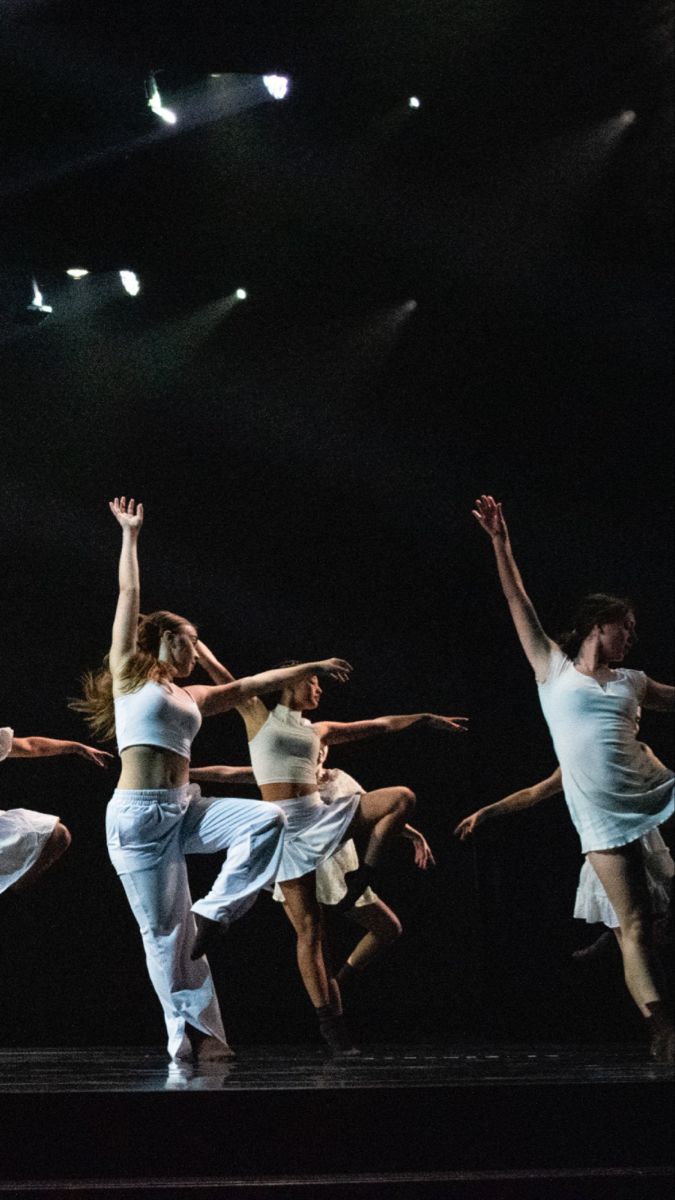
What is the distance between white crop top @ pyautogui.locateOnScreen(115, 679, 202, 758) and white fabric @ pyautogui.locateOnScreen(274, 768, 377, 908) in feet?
3.69

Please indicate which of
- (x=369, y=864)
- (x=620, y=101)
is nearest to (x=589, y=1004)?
(x=369, y=864)

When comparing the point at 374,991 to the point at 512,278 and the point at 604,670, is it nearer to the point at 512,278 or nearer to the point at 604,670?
the point at 604,670

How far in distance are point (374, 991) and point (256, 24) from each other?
4578mm

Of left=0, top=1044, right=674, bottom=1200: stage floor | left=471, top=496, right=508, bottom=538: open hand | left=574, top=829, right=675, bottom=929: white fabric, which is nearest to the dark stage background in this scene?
left=574, top=829, right=675, bottom=929: white fabric

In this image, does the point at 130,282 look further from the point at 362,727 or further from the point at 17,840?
the point at 17,840

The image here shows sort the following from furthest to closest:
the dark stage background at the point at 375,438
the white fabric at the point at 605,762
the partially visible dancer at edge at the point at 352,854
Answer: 1. the dark stage background at the point at 375,438
2. the partially visible dancer at edge at the point at 352,854
3. the white fabric at the point at 605,762

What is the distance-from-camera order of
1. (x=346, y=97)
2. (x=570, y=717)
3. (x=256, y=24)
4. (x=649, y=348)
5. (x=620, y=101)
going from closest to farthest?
(x=570, y=717) → (x=256, y=24) → (x=346, y=97) → (x=620, y=101) → (x=649, y=348)

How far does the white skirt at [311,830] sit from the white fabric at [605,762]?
1.22 metres

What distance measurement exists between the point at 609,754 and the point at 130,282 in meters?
3.66

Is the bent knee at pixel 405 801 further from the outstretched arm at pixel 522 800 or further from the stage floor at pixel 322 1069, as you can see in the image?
the stage floor at pixel 322 1069

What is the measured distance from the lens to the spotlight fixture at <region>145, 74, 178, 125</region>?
17.7 feet

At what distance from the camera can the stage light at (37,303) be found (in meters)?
6.29

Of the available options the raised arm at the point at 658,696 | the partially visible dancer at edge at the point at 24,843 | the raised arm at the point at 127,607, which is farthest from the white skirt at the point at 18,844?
the raised arm at the point at 658,696

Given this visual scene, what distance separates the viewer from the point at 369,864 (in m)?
5.34
